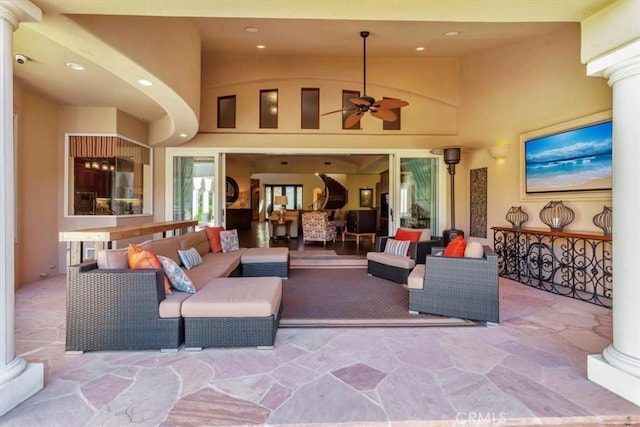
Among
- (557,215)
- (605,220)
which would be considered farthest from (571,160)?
(605,220)

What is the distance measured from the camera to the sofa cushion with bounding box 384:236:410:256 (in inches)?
205

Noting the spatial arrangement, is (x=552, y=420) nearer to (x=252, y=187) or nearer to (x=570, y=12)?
(x=570, y=12)

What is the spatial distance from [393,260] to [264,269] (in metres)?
2.01

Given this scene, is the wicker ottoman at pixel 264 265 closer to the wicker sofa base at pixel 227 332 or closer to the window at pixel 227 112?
the wicker sofa base at pixel 227 332

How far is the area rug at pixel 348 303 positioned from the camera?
11.1ft

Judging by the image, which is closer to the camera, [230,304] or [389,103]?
[230,304]

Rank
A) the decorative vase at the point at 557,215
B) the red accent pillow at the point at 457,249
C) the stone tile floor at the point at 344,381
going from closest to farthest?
the stone tile floor at the point at 344,381 < the red accent pillow at the point at 457,249 < the decorative vase at the point at 557,215

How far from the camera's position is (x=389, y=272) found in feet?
16.8

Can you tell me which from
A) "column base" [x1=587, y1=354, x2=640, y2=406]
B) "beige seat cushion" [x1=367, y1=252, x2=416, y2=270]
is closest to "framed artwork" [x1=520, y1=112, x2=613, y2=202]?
"beige seat cushion" [x1=367, y1=252, x2=416, y2=270]

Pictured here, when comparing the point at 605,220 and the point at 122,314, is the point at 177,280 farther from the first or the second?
the point at 605,220

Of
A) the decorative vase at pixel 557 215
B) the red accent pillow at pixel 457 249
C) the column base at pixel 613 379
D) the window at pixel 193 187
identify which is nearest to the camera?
the column base at pixel 613 379

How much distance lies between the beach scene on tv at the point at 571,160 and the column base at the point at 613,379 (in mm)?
3085

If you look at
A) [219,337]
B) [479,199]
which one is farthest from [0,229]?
[479,199]

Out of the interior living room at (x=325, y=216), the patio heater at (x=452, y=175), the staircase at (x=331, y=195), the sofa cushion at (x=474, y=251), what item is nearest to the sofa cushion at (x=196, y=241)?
the interior living room at (x=325, y=216)
